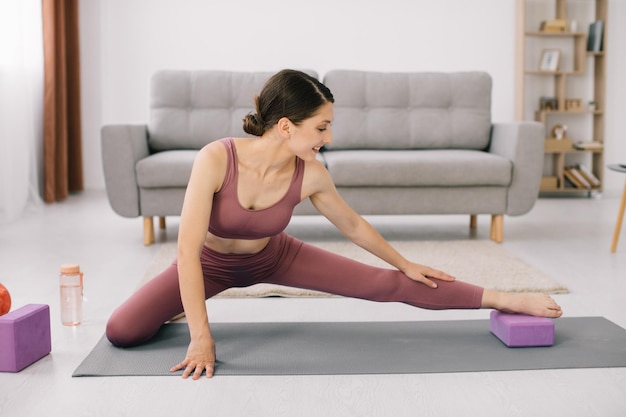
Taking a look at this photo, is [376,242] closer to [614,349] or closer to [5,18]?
[614,349]

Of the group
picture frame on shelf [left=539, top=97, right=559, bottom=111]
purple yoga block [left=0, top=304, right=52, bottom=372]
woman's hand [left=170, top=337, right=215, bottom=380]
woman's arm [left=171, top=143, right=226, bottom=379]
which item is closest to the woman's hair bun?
woman's arm [left=171, top=143, right=226, bottom=379]

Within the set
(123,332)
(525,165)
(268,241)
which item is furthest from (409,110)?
(123,332)

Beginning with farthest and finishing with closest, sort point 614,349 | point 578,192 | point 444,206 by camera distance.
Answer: point 578,192, point 444,206, point 614,349

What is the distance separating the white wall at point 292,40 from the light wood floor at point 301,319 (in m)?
1.74

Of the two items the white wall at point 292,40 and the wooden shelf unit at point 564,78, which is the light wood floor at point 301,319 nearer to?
the wooden shelf unit at point 564,78

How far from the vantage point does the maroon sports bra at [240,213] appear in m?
1.88

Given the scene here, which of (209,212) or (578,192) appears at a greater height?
(209,212)

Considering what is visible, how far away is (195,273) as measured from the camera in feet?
5.86

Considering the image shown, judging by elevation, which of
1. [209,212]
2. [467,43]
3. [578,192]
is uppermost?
[467,43]

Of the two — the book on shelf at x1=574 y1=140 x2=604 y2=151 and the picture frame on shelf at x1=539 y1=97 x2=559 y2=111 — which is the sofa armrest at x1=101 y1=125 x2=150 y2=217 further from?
the book on shelf at x1=574 y1=140 x2=604 y2=151

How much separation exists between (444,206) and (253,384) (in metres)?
2.07

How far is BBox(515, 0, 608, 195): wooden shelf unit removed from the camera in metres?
5.57

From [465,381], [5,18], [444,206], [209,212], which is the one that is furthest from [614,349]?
[5,18]

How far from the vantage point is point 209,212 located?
182cm
